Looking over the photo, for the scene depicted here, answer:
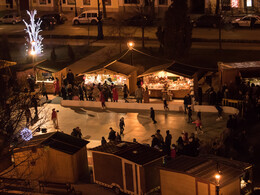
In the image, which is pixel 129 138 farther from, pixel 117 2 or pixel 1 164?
pixel 117 2

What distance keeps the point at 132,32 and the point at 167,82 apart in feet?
40.0

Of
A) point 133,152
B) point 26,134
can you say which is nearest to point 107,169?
point 133,152

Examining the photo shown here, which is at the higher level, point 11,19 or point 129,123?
point 11,19

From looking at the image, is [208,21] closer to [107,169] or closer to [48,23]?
[48,23]

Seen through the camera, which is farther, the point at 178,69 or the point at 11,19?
the point at 11,19

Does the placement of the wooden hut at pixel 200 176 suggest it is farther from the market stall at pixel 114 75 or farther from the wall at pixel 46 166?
the market stall at pixel 114 75

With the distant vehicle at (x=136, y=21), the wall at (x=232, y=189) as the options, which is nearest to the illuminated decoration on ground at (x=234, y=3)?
the distant vehicle at (x=136, y=21)

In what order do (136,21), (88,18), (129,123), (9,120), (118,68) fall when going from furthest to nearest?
(88,18) → (136,21) → (118,68) → (129,123) → (9,120)

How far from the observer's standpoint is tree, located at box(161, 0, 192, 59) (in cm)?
3014

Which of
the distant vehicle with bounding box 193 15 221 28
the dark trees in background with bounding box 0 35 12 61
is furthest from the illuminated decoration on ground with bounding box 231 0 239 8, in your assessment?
the dark trees in background with bounding box 0 35 12 61

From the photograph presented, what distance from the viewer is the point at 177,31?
99.1ft

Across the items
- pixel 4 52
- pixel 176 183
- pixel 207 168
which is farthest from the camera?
pixel 4 52

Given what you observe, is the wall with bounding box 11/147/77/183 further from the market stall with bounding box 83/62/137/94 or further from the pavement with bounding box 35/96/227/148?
the market stall with bounding box 83/62/137/94

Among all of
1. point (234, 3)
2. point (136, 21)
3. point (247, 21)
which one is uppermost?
point (234, 3)
